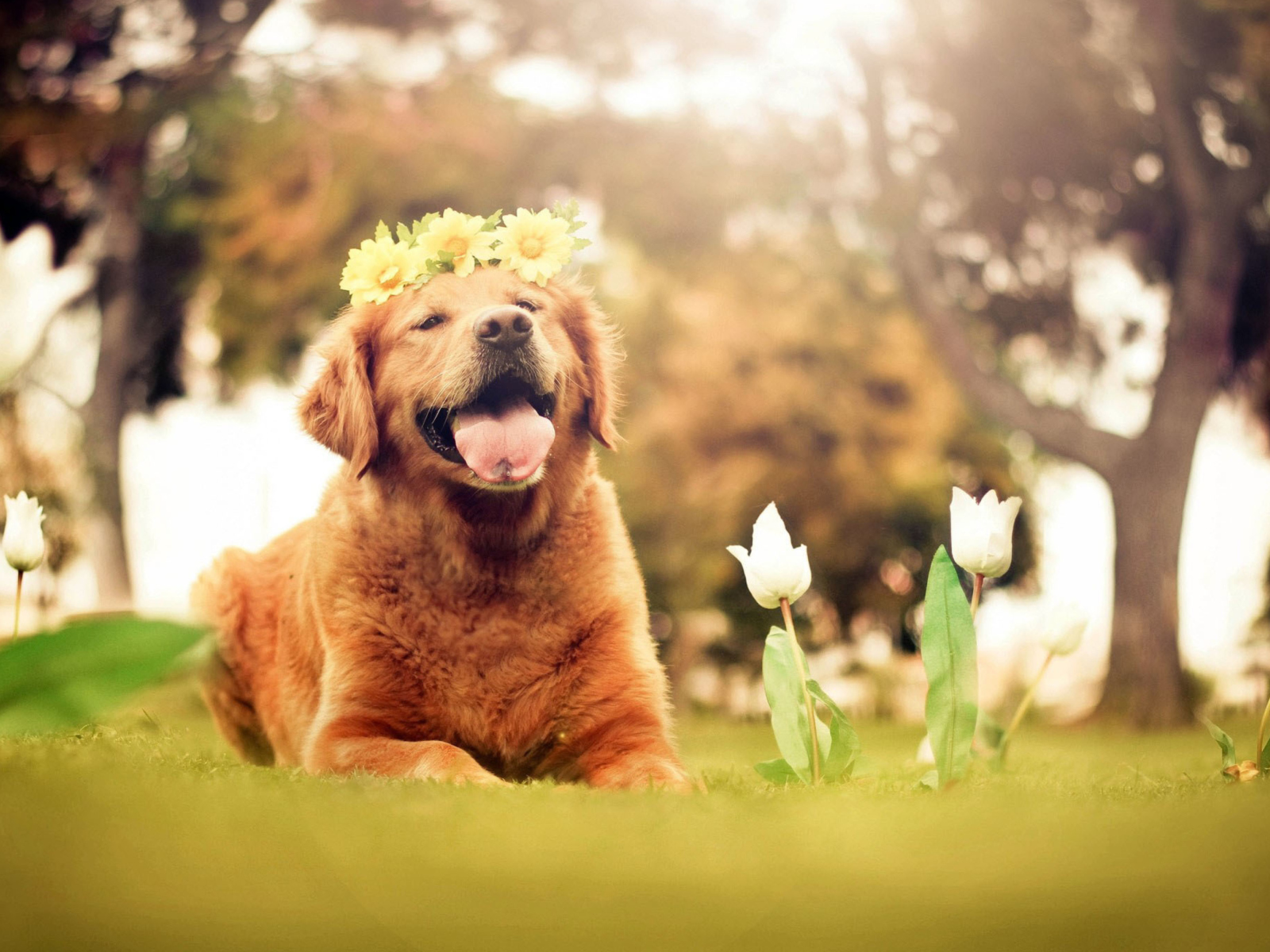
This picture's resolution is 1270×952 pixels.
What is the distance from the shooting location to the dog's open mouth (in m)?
2.73

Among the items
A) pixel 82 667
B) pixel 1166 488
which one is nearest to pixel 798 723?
pixel 82 667

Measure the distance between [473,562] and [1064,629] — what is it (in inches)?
59.5

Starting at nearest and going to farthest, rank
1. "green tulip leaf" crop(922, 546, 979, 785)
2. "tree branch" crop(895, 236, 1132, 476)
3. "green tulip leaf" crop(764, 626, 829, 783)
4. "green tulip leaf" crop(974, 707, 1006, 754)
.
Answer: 1. "green tulip leaf" crop(922, 546, 979, 785)
2. "green tulip leaf" crop(764, 626, 829, 783)
3. "green tulip leaf" crop(974, 707, 1006, 754)
4. "tree branch" crop(895, 236, 1132, 476)

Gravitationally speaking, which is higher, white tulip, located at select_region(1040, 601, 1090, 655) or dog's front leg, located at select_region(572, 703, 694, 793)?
white tulip, located at select_region(1040, 601, 1090, 655)

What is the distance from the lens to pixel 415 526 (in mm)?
2910

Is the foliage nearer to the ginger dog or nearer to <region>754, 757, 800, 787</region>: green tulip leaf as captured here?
<region>754, 757, 800, 787</region>: green tulip leaf

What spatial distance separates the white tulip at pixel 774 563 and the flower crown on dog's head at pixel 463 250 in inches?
40.2

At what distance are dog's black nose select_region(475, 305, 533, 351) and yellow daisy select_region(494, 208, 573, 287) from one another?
25 cm

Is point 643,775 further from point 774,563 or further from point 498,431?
point 498,431

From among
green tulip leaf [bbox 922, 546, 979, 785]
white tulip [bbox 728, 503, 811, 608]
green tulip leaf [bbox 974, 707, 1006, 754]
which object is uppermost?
white tulip [bbox 728, 503, 811, 608]

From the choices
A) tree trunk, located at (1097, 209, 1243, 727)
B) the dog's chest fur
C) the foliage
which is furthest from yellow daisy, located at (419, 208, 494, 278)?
tree trunk, located at (1097, 209, 1243, 727)

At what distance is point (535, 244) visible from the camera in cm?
296

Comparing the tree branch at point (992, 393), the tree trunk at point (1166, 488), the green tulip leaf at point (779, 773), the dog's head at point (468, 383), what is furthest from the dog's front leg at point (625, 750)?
the tree branch at point (992, 393)

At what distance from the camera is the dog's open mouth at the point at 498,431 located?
8.97 feet
